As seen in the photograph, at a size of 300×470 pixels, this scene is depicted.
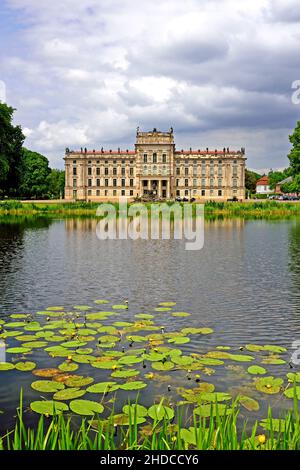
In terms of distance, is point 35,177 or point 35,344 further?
point 35,177

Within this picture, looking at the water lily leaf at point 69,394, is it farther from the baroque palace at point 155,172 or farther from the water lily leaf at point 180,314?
the baroque palace at point 155,172

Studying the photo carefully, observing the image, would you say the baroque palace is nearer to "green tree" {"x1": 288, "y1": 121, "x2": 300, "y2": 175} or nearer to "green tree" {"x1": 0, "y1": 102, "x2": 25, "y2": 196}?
"green tree" {"x1": 288, "y1": 121, "x2": 300, "y2": 175}

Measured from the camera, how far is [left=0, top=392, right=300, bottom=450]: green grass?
504 cm

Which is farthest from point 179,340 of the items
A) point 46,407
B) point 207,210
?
point 207,210

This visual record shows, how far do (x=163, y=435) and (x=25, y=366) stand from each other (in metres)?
4.42

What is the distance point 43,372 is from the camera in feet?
29.0

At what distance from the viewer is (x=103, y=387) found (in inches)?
317

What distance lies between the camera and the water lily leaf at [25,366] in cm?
902

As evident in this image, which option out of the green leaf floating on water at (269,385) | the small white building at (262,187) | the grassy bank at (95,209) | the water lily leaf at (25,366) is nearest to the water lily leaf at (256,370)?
the green leaf floating on water at (269,385)

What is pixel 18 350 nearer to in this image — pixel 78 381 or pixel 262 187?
pixel 78 381

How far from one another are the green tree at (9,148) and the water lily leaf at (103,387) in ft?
157

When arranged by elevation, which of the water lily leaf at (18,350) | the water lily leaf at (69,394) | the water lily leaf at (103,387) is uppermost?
the water lily leaf at (18,350)
